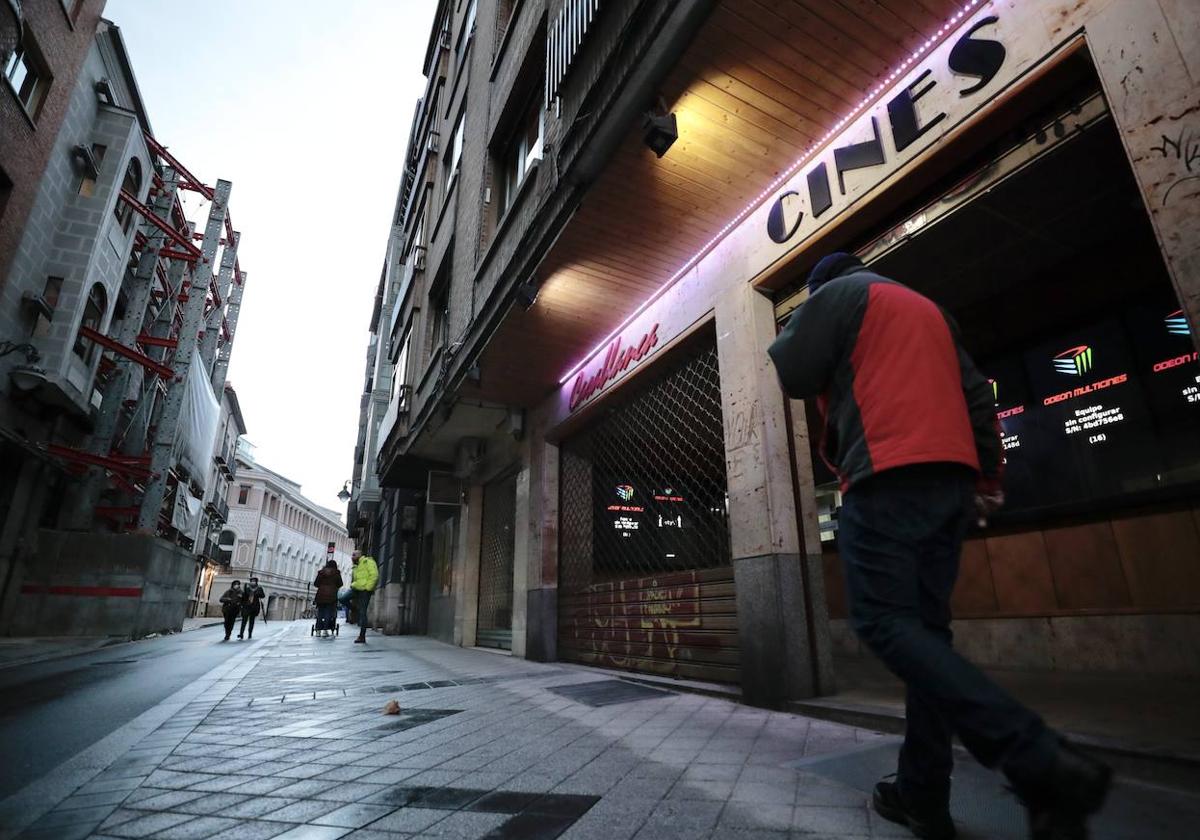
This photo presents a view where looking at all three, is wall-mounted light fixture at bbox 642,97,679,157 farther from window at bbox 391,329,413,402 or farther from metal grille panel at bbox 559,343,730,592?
window at bbox 391,329,413,402

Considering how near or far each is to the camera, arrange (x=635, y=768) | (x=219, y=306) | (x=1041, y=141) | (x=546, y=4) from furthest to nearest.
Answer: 1. (x=219, y=306)
2. (x=546, y=4)
3. (x=1041, y=141)
4. (x=635, y=768)

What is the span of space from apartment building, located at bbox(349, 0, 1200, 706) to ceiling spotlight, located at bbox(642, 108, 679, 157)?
22 millimetres

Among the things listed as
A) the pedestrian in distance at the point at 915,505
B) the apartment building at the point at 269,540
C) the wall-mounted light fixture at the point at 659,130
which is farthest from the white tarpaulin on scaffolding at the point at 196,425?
the apartment building at the point at 269,540

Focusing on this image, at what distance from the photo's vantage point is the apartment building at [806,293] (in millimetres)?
3275

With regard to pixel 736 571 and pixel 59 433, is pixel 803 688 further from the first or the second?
pixel 59 433

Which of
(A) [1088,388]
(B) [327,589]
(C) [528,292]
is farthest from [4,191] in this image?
(A) [1088,388]

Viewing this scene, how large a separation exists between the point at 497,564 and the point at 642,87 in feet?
29.8

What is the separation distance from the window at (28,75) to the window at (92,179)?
2.01 metres

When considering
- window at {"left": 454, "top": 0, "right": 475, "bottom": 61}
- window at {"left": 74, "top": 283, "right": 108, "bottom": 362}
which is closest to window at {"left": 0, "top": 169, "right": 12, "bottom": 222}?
window at {"left": 74, "top": 283, "right": 108, "bottom": 362}

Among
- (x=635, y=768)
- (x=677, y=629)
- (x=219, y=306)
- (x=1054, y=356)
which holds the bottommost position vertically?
(x=635, y=768)

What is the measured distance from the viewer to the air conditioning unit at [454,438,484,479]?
448 inches

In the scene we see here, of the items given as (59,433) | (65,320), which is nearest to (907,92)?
(65,320)

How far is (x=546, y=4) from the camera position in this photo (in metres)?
7.52

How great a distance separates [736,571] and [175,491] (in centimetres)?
2859
